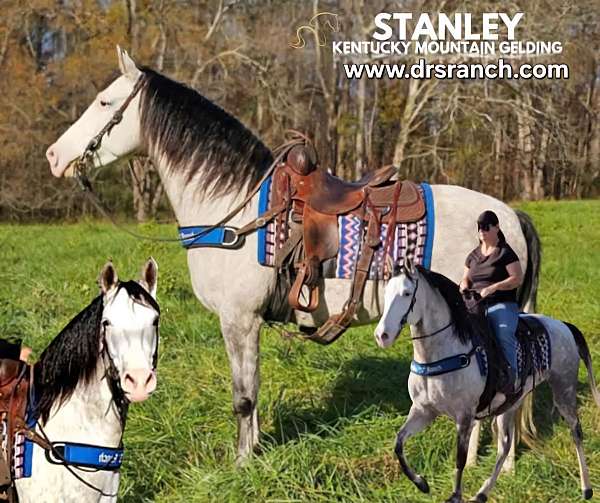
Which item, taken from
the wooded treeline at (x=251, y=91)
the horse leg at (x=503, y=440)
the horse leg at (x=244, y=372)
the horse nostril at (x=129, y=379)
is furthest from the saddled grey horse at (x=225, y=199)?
the wooded treeline at (x=251, y=91)

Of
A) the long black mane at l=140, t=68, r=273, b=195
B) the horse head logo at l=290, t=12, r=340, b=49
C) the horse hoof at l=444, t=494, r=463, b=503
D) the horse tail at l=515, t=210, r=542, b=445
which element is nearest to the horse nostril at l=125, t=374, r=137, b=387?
the horse hoof at l=444, t=494, r=463, b=503

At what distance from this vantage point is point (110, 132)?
15.9 feet

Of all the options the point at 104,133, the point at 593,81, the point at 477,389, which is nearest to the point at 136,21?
the point at 593,81

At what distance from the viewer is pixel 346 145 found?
24906mm

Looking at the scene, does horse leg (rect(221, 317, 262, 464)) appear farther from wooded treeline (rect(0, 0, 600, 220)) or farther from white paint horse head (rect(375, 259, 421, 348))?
wooded treeline (rect(0, 0, 600, 220))

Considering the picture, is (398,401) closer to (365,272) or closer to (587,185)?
(365,272)

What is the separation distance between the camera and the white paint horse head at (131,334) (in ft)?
8.55

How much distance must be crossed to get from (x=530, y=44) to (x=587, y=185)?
11264mm

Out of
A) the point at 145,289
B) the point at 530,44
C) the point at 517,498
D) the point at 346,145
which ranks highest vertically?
the point at 530,44

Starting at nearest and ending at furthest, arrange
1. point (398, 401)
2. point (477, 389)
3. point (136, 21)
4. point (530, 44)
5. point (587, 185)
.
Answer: point (477, 389)
point (398, 401)
point (530, 44)
point (136, 21)
point (587, 185)

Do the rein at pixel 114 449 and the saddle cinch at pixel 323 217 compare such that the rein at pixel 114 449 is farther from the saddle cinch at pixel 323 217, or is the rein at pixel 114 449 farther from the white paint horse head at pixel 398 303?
the saddle cinch at pixel 323 217

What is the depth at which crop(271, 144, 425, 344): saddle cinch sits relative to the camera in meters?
4.55

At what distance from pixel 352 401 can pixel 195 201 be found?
1.93 metres

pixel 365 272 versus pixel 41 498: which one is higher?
pixel 365 272
